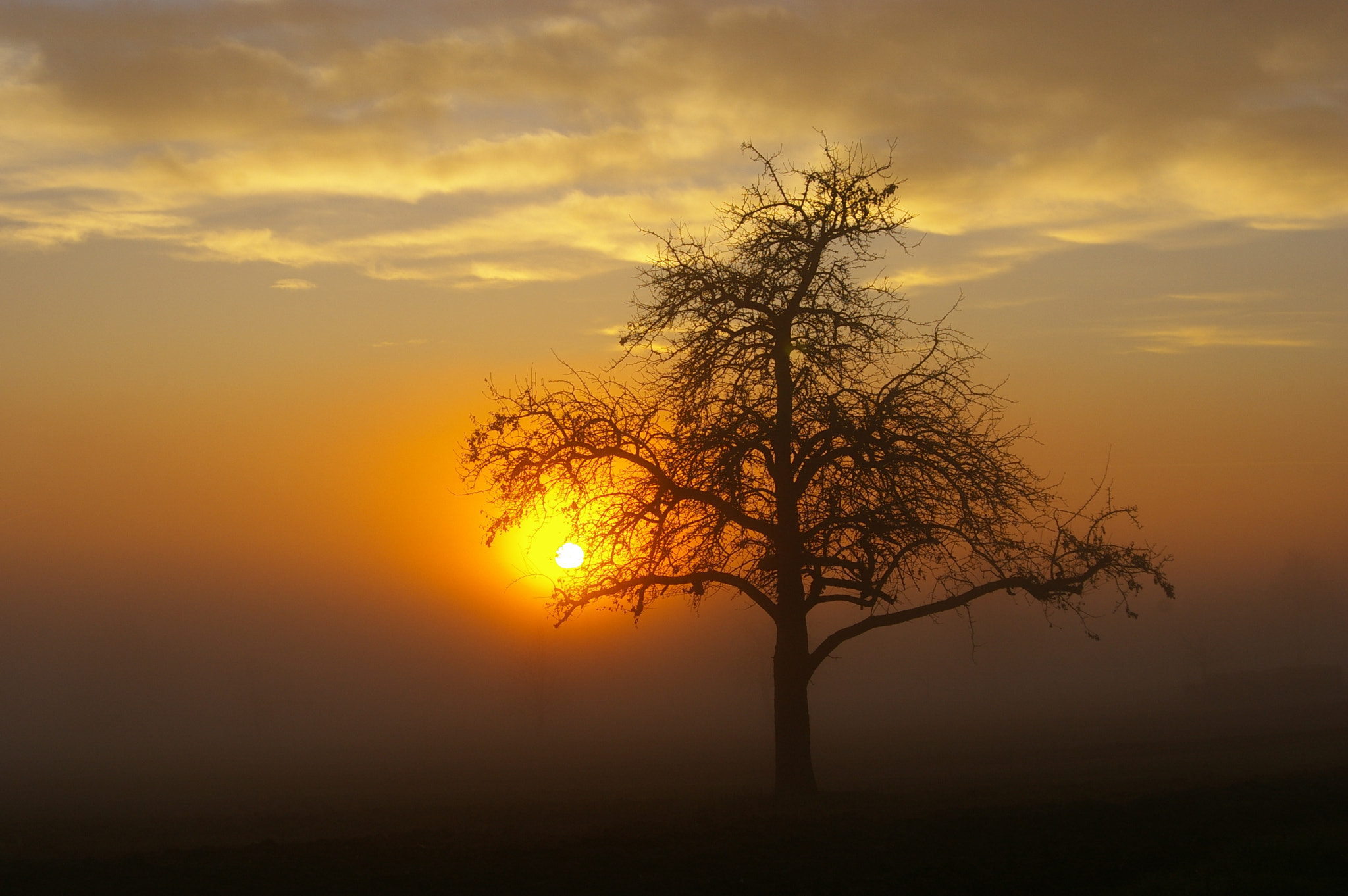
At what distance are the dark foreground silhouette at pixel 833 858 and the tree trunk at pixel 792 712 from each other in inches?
117

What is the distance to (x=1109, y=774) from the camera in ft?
84.9

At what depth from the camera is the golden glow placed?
Answer: 18.0 meters

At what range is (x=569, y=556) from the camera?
18234 millimetres

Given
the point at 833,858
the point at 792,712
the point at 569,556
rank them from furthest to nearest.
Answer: the point at 569,556, the point at 792,712, the point at 833,858

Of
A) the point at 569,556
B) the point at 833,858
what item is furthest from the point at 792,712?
the point at 833,858

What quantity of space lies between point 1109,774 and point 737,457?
15.9 meters

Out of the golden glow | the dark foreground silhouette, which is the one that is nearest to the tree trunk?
the dark foreground silhouette

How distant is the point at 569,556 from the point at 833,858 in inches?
322

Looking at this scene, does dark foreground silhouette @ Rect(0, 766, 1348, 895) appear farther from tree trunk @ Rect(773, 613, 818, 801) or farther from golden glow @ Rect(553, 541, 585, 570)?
golden glow @ Rect(553, 541, 585, 570)

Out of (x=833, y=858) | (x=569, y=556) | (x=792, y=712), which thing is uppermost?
(x=569, y=556)

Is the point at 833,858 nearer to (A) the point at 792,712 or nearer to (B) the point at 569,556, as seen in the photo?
(A) the point at 792,712

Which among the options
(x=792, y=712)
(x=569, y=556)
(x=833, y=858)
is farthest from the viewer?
(x=569, y=556)

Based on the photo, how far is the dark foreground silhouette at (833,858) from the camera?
10.5m

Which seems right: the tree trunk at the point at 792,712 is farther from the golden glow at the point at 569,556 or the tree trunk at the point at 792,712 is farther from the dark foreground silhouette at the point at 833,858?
the golden glow at the point at 569,556
